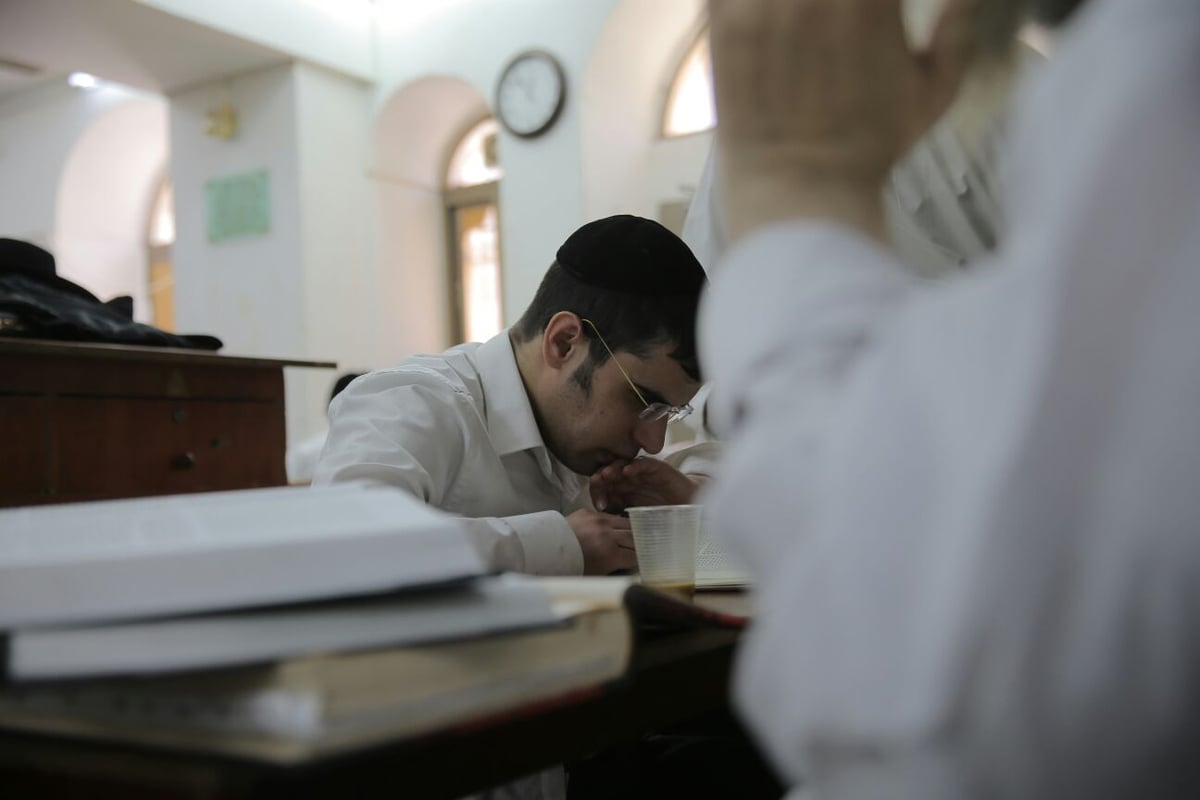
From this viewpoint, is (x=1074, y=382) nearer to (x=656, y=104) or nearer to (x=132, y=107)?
(x=656, y=104)

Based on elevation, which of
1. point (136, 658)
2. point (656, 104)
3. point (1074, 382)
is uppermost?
point (656, 104)

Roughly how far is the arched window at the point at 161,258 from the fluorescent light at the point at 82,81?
91 cm

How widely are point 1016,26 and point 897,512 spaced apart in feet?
0.78

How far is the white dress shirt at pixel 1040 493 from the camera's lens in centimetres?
33

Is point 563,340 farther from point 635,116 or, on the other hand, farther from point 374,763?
point 635,116

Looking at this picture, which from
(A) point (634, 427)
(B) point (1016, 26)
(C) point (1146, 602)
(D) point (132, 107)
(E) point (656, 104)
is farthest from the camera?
(D) point (132, 107)

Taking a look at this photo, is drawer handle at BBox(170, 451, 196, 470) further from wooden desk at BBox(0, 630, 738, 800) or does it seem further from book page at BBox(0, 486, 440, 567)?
wooden desk at BBox(0, 630, 738, 800)

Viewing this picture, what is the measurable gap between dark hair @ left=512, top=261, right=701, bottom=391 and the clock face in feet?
14.5

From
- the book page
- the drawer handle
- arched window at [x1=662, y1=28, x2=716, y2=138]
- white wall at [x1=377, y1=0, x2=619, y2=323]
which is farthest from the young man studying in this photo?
arched window at [x1=662, y1=28, x2=716, y2=138]

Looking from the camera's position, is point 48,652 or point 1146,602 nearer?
point 1146,602

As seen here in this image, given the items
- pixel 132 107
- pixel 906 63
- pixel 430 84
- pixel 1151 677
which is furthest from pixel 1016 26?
pixel 132 107

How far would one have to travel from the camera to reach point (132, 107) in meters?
8.11

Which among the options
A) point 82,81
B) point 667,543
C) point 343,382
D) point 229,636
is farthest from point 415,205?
point 229,636

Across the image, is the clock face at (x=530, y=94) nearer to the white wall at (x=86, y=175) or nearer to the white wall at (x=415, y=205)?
the white wall at (x=415, y=205)
